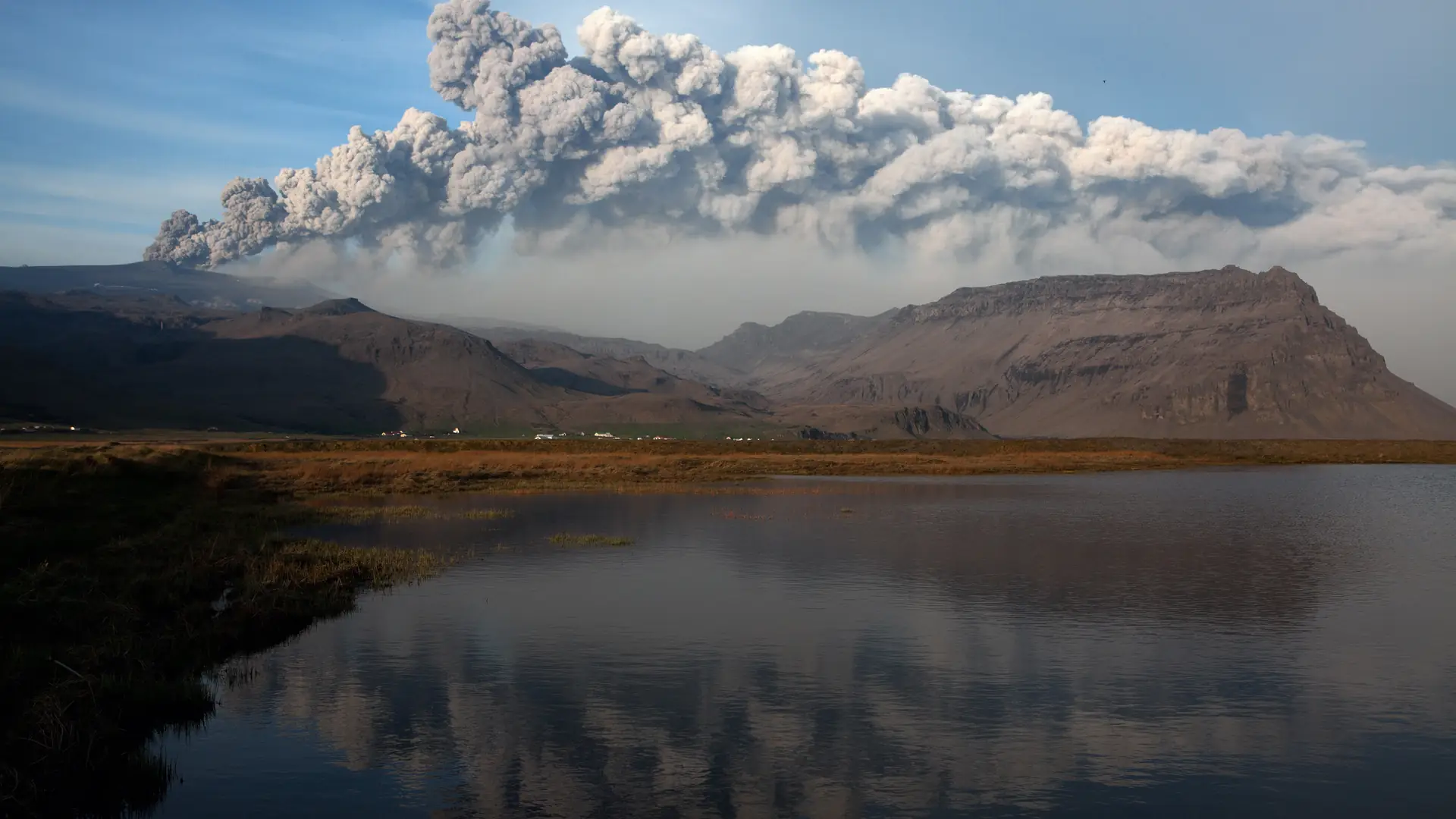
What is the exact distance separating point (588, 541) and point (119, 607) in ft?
98.7

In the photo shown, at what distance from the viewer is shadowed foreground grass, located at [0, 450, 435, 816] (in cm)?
2267

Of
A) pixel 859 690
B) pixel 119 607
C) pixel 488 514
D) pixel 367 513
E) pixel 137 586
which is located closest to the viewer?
pixel 859 690

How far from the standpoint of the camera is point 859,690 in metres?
30.0

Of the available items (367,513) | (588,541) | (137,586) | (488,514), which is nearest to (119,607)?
(137,586)

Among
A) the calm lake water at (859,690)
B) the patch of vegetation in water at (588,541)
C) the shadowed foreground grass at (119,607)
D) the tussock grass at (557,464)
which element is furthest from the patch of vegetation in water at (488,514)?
the tussock grass at (557,464)

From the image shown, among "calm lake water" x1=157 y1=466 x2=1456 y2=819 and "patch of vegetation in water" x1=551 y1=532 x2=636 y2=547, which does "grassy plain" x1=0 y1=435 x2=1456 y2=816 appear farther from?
"calm lake water" x1=157 y1=466 x2=1456 y2=819

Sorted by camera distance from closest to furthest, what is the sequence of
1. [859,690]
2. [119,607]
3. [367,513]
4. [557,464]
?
[859,690]
[119,607]
[367,513]
[557,464]

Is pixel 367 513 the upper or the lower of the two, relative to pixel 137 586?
lower

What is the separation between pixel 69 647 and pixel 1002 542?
4692 cm

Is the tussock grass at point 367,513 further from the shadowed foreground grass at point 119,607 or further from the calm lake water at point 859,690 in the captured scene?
the calm lake water at point 859,690

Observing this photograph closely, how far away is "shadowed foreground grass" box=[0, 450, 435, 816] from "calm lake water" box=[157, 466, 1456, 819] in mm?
1404

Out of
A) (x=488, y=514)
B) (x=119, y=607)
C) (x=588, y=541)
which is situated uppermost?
(x=119, y=607)

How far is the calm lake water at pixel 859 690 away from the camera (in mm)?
22484

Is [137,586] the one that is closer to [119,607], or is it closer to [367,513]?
[119,607]
